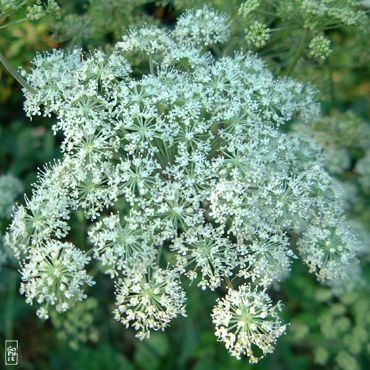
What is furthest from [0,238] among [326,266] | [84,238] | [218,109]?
[326,266]

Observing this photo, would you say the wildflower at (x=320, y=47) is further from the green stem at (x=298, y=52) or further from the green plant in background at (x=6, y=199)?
the green plant in background at (x=6, y=199)

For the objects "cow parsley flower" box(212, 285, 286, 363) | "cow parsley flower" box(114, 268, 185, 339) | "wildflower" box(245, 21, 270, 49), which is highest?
"wildflower" box(245, 21, 270, 49)

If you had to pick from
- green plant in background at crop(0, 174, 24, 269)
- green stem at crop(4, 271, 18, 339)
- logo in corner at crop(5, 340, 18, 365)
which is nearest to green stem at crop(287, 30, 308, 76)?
green plant in background at crop(0, 174, 24, 269)

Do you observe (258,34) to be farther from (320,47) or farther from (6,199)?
(6,199)

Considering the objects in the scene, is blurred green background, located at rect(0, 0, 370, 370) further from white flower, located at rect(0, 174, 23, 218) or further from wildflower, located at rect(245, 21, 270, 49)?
wildflower, located at rect(245, 21, 270, 49)

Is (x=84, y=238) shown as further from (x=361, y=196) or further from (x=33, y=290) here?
(x=361, y=196)

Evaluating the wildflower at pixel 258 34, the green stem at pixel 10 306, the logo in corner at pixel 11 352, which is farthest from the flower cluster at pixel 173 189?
the logo in corner at pixel 11 352
